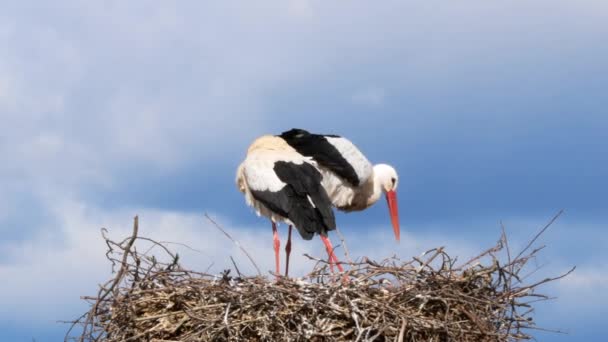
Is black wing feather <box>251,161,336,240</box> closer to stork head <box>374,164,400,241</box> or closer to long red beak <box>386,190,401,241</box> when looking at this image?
stork head <box>374,164,400,241</box>

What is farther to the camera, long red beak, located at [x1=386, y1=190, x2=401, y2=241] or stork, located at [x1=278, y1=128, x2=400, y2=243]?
long red beak, located at [x1=386, y1=190, x2=401, y2=241]

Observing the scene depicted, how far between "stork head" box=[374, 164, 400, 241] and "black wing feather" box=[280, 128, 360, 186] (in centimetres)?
45

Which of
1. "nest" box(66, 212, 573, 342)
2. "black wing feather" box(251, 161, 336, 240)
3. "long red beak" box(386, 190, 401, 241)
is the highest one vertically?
"long red beak" box(386, 190, 401, 241)

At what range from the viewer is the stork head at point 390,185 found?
889cm

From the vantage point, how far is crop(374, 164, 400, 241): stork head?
8.89 meters

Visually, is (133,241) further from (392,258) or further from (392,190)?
(392,190)

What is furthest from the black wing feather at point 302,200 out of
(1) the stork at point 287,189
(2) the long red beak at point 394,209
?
(2) the long red beak at point 394,209

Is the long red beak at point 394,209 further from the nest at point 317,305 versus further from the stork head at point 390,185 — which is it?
the nest at point 317,305

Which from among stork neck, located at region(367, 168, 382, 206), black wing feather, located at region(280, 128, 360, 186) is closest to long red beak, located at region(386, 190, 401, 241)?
stork neck, located at region(367, 168, 382, 206)

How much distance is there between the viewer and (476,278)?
20.9ft

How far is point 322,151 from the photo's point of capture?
27.1ft

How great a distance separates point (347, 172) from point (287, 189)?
3.00 ft

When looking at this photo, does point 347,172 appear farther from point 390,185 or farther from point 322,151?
point 390,185

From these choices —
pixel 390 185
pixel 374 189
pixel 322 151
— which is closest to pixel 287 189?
pixel 322 151
